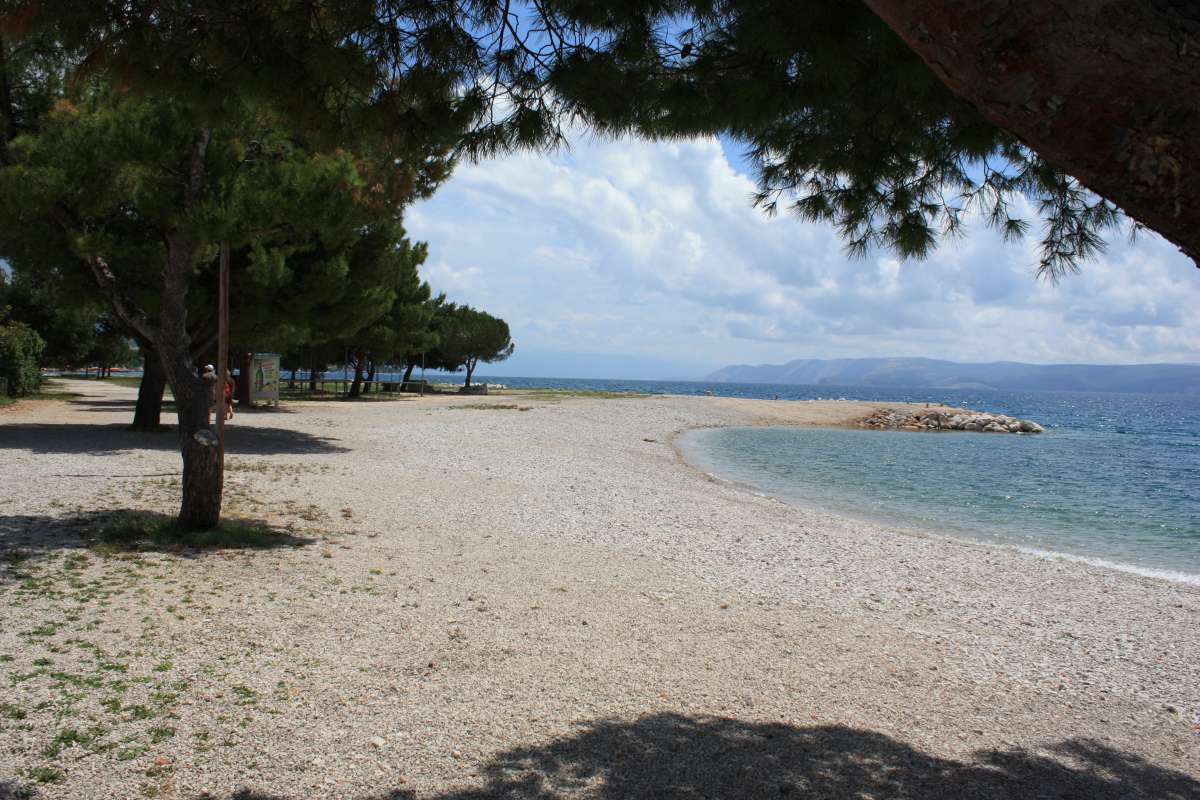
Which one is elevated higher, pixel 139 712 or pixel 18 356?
pixel 18 356

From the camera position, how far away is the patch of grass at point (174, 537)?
7.23 metres

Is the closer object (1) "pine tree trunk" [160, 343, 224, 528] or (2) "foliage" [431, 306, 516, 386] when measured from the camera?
(1) "pine tree trunk" [160, 343, 224, 528]

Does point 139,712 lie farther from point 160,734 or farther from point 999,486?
point 999,486

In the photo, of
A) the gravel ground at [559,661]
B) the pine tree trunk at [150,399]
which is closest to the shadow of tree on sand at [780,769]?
the gravel ground at [559,661]

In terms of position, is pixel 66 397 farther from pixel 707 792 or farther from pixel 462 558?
pixel 707 792

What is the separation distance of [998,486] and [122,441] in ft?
70.6

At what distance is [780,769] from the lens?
3.72 meters

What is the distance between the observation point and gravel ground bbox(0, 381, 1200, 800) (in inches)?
141

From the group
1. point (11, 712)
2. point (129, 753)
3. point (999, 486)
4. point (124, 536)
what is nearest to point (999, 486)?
point (999, 486)

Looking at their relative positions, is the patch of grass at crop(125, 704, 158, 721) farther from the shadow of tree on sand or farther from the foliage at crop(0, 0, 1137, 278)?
the foliage at crop(0, 0, 1137, 278)

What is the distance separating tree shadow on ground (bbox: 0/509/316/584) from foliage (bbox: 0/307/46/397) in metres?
20.5

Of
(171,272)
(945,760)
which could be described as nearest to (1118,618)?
(945,760)

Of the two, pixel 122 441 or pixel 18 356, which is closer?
pixel 122 441

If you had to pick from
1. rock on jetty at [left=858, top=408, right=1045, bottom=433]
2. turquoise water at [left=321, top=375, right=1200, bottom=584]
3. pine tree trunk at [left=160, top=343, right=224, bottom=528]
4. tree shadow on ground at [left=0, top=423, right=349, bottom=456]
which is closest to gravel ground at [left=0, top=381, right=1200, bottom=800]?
pine tree trunk at [left=160, top=343, right=224, bottom=528]
